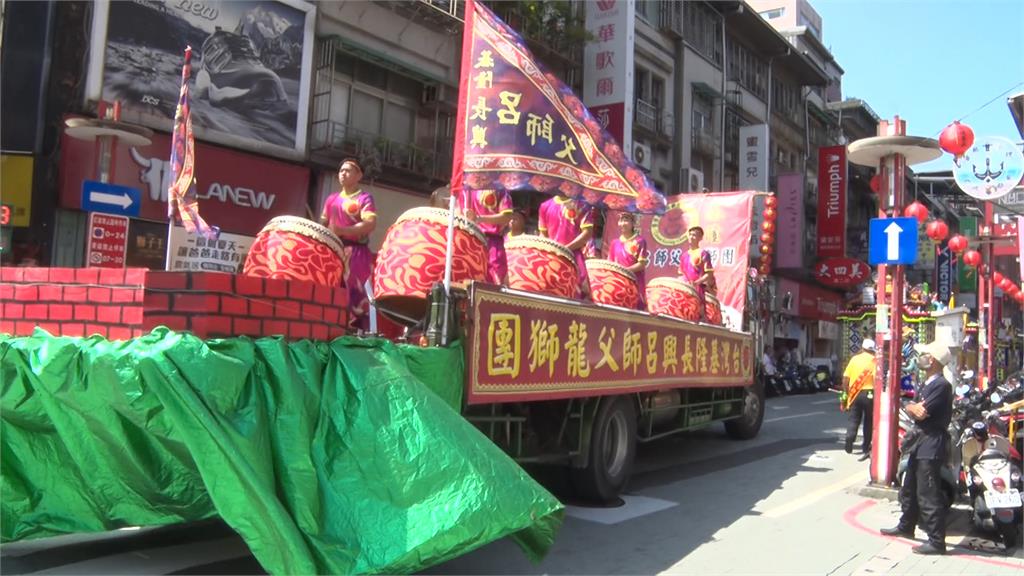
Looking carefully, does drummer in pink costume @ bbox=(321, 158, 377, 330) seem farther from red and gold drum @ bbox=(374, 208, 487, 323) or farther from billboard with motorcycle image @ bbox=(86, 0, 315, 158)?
billboard with motorcycle image @ bbox=(86, 0, 315, 158)

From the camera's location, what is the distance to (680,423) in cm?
919

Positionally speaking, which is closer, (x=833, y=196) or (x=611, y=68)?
(x=611, y=68)

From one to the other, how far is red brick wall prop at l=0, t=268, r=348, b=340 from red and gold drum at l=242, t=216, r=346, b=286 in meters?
1.09

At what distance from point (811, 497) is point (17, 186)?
37.3 ft

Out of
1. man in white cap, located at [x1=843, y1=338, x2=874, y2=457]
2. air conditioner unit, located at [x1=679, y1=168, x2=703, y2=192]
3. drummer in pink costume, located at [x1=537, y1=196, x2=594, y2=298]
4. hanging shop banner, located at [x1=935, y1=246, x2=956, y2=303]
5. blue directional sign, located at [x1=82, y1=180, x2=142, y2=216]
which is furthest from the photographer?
hanging shop banner, located at [x1=935, y1=246, x2=956, y2=303]

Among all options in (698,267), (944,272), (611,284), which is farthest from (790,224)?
(611,284)

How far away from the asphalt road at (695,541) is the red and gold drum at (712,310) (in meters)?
1.97

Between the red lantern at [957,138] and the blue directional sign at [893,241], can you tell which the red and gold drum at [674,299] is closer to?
the blue directional sign at [893,241]

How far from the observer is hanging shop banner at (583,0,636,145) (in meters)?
20.9

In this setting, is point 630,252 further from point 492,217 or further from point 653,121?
point 653,121

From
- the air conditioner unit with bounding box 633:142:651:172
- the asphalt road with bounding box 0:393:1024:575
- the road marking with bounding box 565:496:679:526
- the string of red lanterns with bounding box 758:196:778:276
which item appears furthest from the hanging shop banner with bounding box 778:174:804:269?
the road marking with bounding box 565:496:679:526

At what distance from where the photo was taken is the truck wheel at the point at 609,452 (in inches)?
259

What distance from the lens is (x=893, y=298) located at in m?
7.85

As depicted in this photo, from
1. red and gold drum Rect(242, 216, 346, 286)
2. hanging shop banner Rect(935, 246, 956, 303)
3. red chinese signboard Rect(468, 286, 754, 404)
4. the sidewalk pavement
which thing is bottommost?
the sidewalk pavement
